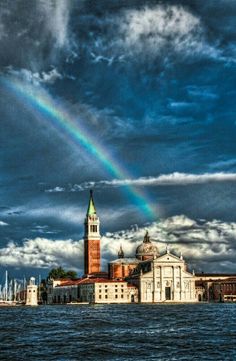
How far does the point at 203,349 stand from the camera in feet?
126

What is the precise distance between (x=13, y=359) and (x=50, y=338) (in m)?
11.3

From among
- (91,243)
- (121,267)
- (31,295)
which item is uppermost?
(91,243)

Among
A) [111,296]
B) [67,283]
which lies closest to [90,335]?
[111,296]

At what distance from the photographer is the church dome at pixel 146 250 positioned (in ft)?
603

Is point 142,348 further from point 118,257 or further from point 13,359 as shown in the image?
point 118,257

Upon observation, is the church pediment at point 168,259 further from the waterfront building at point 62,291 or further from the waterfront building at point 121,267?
the waterfront building at point 62,291

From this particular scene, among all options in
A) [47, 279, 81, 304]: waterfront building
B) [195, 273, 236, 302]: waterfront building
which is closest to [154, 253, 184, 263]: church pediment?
[195, 273, 236, 302]: waterfront building

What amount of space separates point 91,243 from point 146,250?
49.4 ft

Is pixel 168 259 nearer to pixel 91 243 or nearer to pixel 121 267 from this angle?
pixel 121 267

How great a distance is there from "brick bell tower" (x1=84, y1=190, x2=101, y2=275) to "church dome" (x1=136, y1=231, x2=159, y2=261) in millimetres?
11242

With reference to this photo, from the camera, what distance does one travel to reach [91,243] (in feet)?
615

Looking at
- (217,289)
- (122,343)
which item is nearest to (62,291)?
(217,289)

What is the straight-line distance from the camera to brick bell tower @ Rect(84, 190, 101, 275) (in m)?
187

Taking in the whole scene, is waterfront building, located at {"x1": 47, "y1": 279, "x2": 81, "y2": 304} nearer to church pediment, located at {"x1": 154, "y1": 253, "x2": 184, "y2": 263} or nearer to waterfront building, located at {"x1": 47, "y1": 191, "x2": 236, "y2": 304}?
waterfront building, located at {"x1": 47, "y1": 191, "x2": 236, "y2": 304}
